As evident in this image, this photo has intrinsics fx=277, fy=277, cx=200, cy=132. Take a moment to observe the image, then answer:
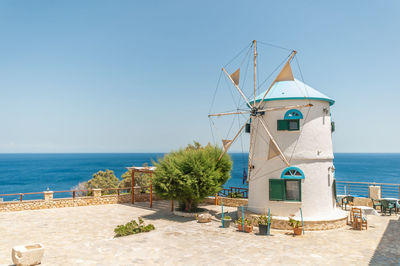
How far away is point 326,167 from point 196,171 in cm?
772

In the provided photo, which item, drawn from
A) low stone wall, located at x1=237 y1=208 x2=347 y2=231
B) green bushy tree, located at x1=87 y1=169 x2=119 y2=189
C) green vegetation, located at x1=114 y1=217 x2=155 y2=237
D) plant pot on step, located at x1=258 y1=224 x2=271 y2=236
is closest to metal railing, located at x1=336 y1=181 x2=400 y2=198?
low stone wall, located at x1=237 y1=208 x2=347 y2=231

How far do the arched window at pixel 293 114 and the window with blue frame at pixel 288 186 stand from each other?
281cm

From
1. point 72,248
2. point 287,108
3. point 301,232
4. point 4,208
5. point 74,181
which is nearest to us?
point 72,248

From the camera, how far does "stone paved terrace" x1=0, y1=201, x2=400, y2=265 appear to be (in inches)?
394

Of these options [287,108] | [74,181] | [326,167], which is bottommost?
[74,181]

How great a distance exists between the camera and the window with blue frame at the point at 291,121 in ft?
50.2

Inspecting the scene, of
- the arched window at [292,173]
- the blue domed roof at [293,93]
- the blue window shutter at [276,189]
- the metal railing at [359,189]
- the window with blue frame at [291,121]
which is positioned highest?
the blue domed roof at [293,93]

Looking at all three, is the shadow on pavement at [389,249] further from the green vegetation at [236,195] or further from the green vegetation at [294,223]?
the green vegetation at [236,195]

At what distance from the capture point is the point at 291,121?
1552 centimetres

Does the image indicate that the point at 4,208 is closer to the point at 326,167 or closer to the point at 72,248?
the point at 72,248

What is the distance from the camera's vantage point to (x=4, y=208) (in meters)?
20.0

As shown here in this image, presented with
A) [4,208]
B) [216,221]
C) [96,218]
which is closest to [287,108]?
[216,221]

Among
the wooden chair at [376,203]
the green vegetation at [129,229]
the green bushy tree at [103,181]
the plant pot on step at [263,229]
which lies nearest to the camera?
the plant pot on step at [263,229]

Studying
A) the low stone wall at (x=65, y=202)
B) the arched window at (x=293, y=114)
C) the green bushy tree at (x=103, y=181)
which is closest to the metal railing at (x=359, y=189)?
the arched window at (x=293, y=114)
